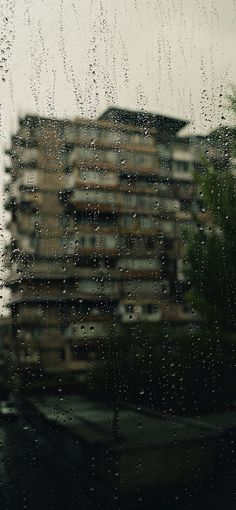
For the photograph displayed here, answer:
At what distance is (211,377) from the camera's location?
1484 mm

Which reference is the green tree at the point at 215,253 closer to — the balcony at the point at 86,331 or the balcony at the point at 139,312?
the balcony at the point at 139,312

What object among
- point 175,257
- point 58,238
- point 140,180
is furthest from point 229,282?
point 58,238

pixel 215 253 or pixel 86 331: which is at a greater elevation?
pixel 215 253

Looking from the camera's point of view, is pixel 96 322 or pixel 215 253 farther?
pixel 215 253

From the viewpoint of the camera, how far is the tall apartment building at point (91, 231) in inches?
52.2

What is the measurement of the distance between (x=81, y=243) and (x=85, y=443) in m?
0.52

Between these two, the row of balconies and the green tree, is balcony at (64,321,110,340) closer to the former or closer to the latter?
the row of balconies

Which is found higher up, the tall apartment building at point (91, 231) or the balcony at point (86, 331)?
the tall apartment building at point (91, 231)

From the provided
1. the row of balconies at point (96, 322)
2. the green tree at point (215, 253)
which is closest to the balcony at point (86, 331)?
the row of balconies at point (96, 322)

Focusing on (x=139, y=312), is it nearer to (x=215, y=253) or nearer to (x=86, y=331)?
(x=86, y=331)

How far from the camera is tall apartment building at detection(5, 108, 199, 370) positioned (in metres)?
1.33

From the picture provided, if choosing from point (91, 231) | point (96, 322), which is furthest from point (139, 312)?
point (91, 231)

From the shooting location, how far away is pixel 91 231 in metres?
1.40

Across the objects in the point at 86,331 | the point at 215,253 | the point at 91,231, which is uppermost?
the point at 91,231
